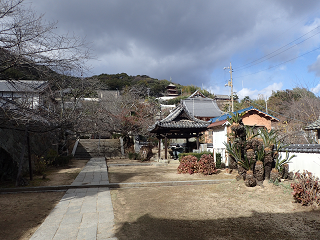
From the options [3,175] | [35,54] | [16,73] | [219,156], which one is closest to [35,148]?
[3,175]

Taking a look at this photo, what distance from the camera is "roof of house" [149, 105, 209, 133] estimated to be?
14.4 m

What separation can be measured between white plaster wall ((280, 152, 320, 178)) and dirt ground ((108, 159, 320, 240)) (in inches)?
38.7

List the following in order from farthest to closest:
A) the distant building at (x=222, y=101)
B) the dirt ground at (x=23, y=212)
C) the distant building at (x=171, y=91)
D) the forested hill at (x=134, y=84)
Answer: the distant building at (x=171, y=91), the forested hill at (x=134, y=84), the distant building at (x=222, y=101), the dirt ground at (x=23, y=212)

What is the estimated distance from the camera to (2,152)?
7.71 m

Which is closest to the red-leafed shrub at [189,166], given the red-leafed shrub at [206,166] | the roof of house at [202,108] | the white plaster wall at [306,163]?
the red-leafed shrub at [206,166]

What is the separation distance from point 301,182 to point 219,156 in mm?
6328

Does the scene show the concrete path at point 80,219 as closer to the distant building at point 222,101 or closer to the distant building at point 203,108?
the distant building at point 203,108

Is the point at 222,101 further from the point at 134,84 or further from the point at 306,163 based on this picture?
the point at 306,163

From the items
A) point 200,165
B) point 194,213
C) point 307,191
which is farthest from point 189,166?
point 307,191

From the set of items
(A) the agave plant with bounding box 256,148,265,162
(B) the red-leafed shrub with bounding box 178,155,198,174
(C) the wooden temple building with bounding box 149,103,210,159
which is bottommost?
(B) the red-leafed shrub with bounding box 178,155,198,174

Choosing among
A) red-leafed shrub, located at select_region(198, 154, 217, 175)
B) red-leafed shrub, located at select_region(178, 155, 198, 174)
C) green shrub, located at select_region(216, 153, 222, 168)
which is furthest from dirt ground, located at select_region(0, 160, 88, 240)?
green shrub, located at select_region(216, 153, 222, 168)

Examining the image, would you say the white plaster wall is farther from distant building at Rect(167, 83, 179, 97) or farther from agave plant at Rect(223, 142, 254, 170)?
distant building at Rect(167, 83, 179, 97)

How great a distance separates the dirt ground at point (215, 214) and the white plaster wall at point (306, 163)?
0.98m

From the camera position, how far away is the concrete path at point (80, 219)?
370cm
